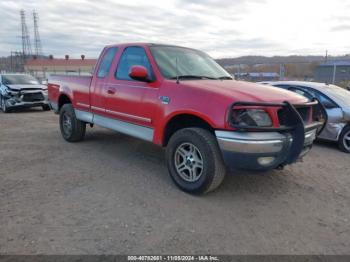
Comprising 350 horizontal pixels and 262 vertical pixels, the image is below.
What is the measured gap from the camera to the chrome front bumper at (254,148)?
11.1 feet

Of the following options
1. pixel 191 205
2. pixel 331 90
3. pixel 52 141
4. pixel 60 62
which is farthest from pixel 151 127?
pixel 60 62

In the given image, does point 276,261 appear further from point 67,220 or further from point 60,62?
point 60,62

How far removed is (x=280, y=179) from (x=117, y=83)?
3.01 metres

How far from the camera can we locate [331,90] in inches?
282

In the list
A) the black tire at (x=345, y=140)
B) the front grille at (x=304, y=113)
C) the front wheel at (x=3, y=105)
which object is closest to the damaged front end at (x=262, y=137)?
the front grille at (x=304, y=113)

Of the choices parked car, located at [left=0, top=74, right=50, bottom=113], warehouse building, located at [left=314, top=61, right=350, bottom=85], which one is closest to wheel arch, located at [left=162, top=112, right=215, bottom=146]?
parked car, located at [left=0, top=74, right=50, bottom=113]

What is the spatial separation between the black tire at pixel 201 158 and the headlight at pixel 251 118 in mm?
424

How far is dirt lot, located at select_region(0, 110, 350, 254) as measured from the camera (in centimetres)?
289

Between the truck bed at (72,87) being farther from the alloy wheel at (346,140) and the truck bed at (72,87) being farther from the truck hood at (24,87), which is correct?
the truck hood at (24,87)

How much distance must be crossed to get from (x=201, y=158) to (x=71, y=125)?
381 cm

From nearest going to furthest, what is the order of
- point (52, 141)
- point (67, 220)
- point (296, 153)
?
point (67, 220) < point (296, 153) < point (52, 141)

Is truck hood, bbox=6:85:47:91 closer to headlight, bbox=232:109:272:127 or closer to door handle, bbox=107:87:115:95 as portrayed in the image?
door handle, bbox=107:87:115:95

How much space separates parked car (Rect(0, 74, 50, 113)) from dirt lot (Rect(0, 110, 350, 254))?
776 centimetres

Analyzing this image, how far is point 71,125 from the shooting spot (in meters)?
6.55
